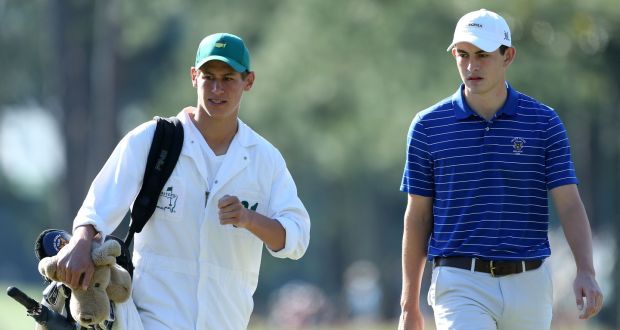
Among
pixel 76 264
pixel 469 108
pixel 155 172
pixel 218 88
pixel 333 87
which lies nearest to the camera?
pixel 76 264

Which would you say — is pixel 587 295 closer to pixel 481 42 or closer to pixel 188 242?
pixel 481 42

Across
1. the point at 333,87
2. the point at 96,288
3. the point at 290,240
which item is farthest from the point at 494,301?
the point at 333,87

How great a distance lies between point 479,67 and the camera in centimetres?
701

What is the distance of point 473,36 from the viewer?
6.94 m

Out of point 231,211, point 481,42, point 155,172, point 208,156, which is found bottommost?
point 231,211

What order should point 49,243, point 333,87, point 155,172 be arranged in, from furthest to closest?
point 333,87 → point 155,172 → point 49,243

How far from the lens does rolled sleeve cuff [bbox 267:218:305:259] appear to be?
6.64 m

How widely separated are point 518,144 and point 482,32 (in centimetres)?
57

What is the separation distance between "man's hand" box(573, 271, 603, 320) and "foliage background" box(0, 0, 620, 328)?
1200 centimetres

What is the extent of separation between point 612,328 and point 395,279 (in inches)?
806

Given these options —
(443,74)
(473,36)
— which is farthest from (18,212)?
(473,36)

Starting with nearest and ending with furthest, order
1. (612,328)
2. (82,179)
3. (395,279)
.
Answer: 1. (612,328)
2. (82,179)
3. (395,279)

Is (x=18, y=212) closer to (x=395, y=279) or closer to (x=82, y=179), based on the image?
(x=395, y=279)

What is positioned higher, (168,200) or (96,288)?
(168,200)
